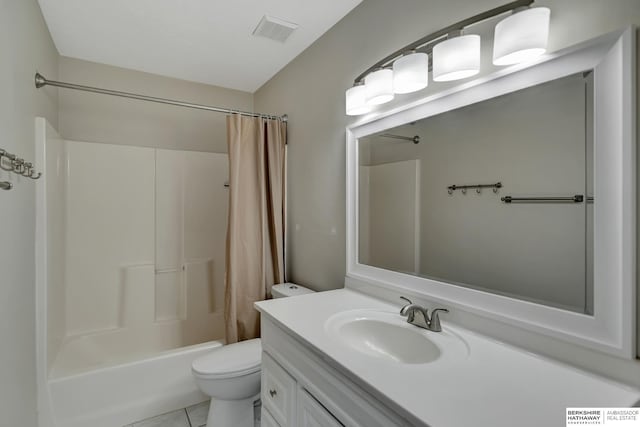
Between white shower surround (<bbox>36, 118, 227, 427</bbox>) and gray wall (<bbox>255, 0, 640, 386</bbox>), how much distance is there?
36.6 inches

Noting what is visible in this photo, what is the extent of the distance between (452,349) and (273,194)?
162 cm

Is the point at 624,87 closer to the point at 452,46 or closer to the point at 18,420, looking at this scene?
the point at 452,46

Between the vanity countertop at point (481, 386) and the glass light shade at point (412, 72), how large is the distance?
0.96 meters

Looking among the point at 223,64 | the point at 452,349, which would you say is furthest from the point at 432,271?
the point at 223,64

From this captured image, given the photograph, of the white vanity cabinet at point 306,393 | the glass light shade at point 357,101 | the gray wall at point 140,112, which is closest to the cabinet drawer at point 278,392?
the white vanity cabinet at point 306,393

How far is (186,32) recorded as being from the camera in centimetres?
197

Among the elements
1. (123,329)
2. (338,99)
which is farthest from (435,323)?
(123,329)

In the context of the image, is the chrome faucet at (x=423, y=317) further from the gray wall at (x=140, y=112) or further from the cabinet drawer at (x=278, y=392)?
the gray wall at (x=140, y=112)

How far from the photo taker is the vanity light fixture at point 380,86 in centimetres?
140

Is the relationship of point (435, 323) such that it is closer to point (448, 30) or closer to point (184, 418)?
point (448, 30)

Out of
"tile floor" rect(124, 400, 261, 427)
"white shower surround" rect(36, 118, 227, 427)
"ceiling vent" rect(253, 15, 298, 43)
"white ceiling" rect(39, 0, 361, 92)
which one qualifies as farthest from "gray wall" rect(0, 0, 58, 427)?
"ceiling vent" rect(253, 15, 298, 43)

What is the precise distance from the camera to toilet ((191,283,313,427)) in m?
1.63

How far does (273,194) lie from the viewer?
2.30 meters

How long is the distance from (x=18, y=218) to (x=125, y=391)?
1.17 metres
